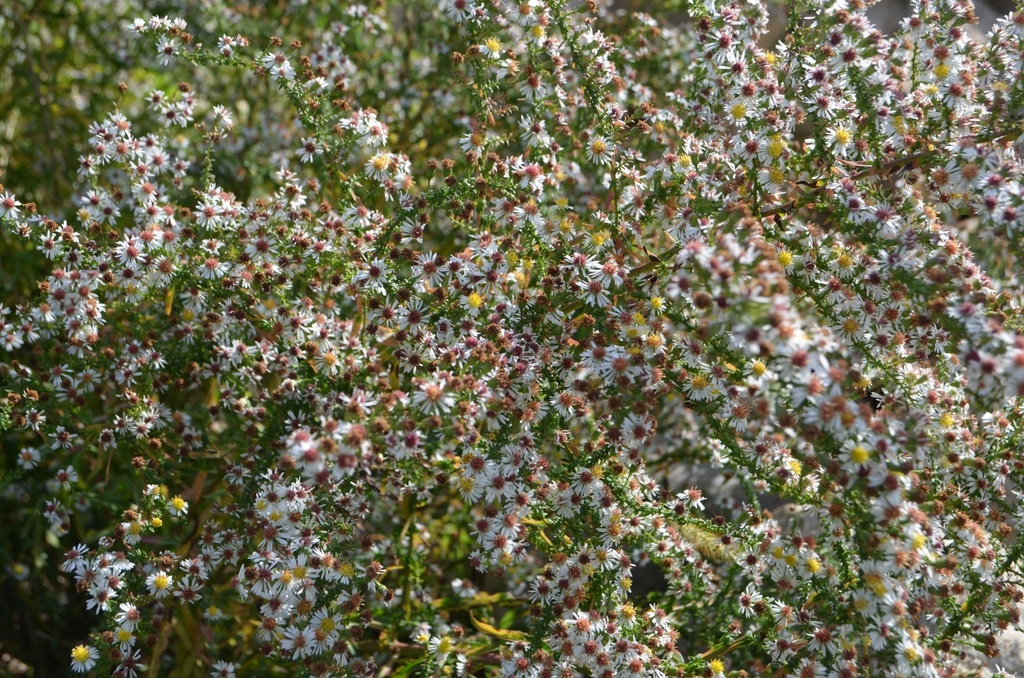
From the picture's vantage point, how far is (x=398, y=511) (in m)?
2.49

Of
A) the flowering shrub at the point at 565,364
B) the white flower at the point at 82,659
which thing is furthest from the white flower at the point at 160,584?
the white flower at the point at 82,659

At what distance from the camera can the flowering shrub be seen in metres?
1.83

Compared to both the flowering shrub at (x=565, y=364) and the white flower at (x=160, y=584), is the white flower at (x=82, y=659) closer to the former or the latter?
the flowering shrub at (x=565, y=364)

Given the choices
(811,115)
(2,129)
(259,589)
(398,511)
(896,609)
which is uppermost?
(2,129)

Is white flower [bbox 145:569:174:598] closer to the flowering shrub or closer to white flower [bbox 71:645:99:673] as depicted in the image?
the flowering shrub

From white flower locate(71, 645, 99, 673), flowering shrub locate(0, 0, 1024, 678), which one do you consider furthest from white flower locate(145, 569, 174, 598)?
white flower locate(71, 645, 99, 673)

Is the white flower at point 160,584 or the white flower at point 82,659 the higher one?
the white flower at point 160,584

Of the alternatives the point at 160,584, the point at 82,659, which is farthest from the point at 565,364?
the point at 82,659

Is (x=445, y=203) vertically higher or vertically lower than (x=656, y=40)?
lower

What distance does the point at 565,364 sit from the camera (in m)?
1.96

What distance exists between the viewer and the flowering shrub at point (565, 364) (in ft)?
5.99

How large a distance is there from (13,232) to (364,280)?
3.01 feet

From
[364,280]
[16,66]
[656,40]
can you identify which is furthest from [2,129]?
[656,40]

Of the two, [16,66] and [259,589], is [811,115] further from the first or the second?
[16,66]
